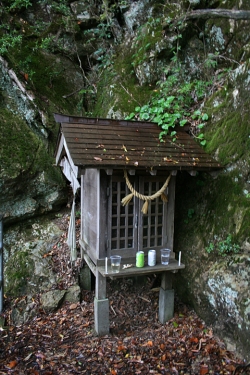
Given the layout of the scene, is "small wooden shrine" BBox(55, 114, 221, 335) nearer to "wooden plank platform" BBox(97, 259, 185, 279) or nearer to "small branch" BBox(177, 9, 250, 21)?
"wooden plank platform" BBox(97, 259, 185, 279)

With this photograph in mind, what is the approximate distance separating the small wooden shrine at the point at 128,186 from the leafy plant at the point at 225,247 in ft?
2.38

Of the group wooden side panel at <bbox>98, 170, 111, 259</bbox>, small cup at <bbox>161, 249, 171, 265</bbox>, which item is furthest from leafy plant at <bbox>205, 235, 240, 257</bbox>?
wooden side panel at <bbox>98, 170, 111, 259</bbox>

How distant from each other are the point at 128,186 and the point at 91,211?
3.02 ft

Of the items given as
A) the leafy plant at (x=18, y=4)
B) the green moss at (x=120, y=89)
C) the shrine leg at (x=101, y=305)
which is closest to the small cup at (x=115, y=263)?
the shrine leg at (x=101, y=305)

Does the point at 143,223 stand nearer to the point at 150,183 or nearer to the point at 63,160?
the point at 150,183

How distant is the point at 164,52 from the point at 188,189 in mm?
3944

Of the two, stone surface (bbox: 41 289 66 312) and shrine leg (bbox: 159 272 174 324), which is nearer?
shrine leg (bbox: 159 272 174 324)

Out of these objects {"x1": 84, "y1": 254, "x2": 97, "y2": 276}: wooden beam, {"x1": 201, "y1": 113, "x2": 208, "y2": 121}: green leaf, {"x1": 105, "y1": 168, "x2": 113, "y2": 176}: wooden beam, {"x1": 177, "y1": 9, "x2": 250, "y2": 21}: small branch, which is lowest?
{"x1": 84, "y1": 254, "x2": 97, "y2": 276}: wooden beam

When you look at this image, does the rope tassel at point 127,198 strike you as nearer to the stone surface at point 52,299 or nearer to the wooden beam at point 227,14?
the stone surface at point 52,299

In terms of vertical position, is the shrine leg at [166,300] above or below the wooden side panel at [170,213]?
below

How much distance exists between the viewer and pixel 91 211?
15.1 feet

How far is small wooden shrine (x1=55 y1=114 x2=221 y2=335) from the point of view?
3.95m

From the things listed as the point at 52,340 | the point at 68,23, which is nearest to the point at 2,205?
the point at 52,340

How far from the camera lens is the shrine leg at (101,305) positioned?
4.32 m
